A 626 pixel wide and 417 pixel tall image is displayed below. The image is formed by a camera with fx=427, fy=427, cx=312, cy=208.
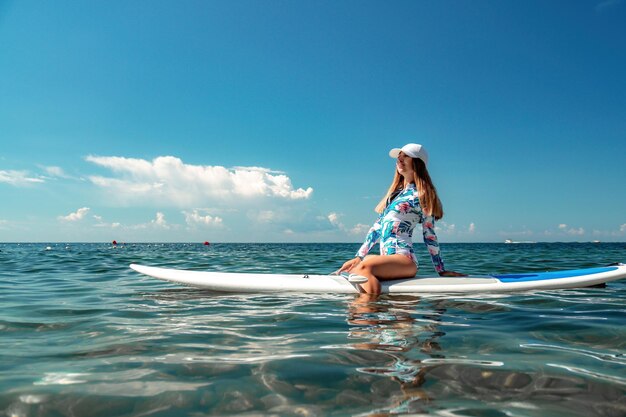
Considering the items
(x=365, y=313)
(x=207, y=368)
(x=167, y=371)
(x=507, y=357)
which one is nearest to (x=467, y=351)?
(x=507, y=357)

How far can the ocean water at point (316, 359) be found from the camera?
7.12 ft

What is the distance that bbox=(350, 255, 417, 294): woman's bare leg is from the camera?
5.54 meters

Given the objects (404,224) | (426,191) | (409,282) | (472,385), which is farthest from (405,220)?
(472,385)

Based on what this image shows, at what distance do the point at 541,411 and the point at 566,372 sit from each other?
2.24 ft

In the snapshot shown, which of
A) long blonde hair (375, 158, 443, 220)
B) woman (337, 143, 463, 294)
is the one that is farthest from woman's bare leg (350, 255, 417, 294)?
long blonde hair (375, 158, 443, 220)

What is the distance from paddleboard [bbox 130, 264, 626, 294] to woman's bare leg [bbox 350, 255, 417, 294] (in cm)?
13

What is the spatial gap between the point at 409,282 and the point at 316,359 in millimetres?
3080

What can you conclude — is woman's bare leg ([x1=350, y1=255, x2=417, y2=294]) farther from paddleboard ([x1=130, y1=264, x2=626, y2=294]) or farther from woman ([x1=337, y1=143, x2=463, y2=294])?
paddleboard ([x1=130, y1=264, x2=626, y2=294])

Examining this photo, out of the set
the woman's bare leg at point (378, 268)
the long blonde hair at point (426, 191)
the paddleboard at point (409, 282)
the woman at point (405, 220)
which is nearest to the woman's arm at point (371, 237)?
the woman at point (405, 220)

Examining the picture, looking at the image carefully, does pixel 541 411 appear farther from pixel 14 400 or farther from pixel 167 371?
pixel 14 400

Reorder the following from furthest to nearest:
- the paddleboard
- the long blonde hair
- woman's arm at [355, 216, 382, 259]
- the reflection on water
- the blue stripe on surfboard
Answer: the blue stripe on surfboard
woman's arm at [355, 216, 382, 259]
the paddleboard
the long blonde hair
the reflection on water

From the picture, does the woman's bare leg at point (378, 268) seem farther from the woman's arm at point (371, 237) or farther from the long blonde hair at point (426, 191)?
the long blonde hair at point (426, 191)

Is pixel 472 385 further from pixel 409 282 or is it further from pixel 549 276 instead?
pixel 549 276

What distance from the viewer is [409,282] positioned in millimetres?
5676
